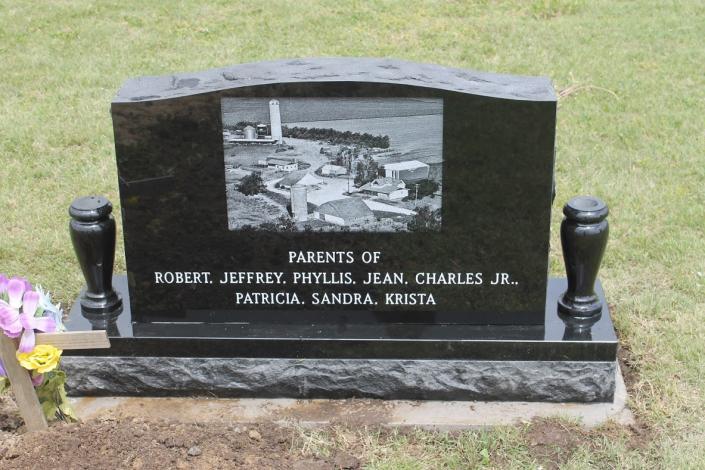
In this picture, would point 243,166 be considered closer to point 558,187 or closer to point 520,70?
point 558,187

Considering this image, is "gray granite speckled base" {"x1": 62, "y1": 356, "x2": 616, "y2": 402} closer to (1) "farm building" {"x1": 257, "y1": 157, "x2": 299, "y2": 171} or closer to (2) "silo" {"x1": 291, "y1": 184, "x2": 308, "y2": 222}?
(2) "silo" {"x1": 291, "y1": 184, "x2": 308, "y2": 222}

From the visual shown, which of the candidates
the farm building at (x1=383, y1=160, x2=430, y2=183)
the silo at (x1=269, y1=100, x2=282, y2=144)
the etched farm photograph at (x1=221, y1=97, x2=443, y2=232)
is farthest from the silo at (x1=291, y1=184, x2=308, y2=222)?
the farm building at (x1=383, y1=160, x2=430, y2=183)

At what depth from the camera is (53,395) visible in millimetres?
4516

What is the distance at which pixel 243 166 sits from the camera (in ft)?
15.9

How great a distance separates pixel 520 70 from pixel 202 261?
18.6 ft

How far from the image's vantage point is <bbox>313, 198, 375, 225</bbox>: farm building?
16.1ft

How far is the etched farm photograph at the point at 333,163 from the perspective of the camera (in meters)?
4.71

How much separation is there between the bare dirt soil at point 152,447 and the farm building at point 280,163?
125 cm

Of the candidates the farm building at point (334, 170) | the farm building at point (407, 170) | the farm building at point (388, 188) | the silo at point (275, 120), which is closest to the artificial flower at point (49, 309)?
the silo at point (275, 120)

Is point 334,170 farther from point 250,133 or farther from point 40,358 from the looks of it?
point 40,358

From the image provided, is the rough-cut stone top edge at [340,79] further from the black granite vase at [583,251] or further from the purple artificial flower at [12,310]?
the purple artificial flower at [12,310]

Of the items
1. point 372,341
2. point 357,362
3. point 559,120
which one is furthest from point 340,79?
point 559,120

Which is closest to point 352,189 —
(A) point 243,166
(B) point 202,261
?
(A) point 243,166

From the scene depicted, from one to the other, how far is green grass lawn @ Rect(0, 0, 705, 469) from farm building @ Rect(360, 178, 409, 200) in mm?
1169
